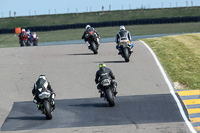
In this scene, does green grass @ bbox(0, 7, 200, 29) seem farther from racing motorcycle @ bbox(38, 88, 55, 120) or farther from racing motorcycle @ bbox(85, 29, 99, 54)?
racing motorcycle @ bbox(38, 88, 55, 120)

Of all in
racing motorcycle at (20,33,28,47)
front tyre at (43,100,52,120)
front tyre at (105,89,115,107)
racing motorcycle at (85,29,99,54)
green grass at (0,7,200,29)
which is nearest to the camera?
front tyre at (43,100,52,120)

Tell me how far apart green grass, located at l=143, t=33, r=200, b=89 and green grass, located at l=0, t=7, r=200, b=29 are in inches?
1529

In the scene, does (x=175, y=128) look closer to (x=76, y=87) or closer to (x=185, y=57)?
(x=76, y=87)

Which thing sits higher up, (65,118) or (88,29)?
(88,29)

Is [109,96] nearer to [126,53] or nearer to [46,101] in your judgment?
[46,101]

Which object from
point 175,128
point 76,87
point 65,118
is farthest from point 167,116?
point 76,87

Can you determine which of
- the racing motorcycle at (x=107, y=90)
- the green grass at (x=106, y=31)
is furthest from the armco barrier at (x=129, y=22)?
the racing motorcycle at (x=107, y=90)

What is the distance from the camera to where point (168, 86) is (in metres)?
19.6

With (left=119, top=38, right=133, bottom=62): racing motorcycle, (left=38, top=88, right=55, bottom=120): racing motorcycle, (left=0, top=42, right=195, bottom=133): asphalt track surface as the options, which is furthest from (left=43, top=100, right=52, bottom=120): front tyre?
(left=119, top=38, right=133, bottom=62): racing motorcycle

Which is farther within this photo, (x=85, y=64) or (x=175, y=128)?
(x=85, y=64)

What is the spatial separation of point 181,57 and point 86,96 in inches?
314

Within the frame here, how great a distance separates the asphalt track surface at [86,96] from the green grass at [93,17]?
43.6m

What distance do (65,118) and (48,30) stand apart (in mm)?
49679

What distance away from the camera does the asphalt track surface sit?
1448 centimetres
